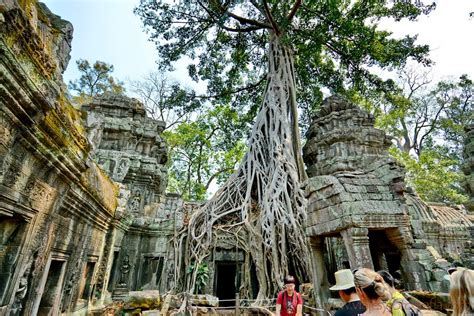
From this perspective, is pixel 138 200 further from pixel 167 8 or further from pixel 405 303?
pixel 405 303

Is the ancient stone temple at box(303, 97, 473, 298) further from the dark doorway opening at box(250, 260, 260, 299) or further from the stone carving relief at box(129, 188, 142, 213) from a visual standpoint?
the stone carving relief at box(129, 188, 142, 213)

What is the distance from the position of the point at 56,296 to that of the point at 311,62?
37.8 ft

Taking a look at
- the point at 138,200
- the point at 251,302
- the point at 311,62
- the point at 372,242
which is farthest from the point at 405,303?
the point at 311,62

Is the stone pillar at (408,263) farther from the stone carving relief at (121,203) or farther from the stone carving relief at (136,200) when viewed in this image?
the stone carving relief at (136,200)

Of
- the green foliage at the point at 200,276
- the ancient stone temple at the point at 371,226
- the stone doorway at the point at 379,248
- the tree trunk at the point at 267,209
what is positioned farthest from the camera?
the green foliage at the point at 200,276

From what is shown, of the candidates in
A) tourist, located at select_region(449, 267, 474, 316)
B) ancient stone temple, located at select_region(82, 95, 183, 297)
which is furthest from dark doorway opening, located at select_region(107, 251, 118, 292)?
tourist, located at select_region(449, 267, 474, 316)

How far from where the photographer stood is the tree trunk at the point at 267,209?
5637 millimetres

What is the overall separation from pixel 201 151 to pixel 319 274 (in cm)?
1323

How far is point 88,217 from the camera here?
3.84 metres

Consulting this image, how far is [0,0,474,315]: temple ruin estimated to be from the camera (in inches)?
73.8

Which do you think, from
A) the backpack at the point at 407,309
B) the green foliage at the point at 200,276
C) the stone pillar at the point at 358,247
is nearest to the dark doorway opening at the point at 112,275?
the green foliage at the point at 200,276

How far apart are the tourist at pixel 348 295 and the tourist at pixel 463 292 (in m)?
0.52

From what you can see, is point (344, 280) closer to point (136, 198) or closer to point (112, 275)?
point (112, 275)

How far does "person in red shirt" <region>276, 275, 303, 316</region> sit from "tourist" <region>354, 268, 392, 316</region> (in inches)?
61.5
